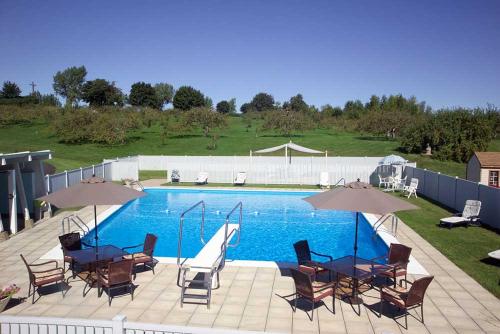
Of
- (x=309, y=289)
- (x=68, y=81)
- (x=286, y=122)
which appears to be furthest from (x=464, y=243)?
(x=68, y=81)

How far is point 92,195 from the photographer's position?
25.1ft

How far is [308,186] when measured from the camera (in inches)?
866

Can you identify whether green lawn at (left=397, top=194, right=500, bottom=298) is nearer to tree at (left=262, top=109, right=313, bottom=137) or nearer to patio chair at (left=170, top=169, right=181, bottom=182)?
patio chair at (left=170, top=169, right=181, bottom=182)

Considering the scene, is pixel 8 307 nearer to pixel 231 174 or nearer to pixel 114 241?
pixel 114 241

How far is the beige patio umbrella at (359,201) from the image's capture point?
6693 millimetres

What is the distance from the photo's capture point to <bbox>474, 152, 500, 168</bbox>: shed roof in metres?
18.8

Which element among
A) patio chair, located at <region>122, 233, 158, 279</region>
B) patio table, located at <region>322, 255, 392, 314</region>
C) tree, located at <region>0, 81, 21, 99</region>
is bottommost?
patio chair, located at <region>122, 233, 158, 279</region>

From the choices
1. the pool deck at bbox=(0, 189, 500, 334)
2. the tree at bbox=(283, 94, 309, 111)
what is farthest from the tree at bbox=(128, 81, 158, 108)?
the pool deck at bbox=(0, 189, 500, 334)

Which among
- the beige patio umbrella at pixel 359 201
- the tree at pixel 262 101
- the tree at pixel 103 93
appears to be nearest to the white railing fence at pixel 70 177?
the beige patio umbrella at pixel 359 201

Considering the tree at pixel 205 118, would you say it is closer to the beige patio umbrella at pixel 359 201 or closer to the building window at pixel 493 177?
the building window at pixel 493 177

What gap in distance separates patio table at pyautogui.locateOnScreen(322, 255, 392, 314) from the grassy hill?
2590 cm

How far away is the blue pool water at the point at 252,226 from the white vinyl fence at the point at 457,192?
407cm

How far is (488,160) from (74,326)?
66.6 ft

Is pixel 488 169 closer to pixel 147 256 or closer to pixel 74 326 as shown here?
pixel 147 256
